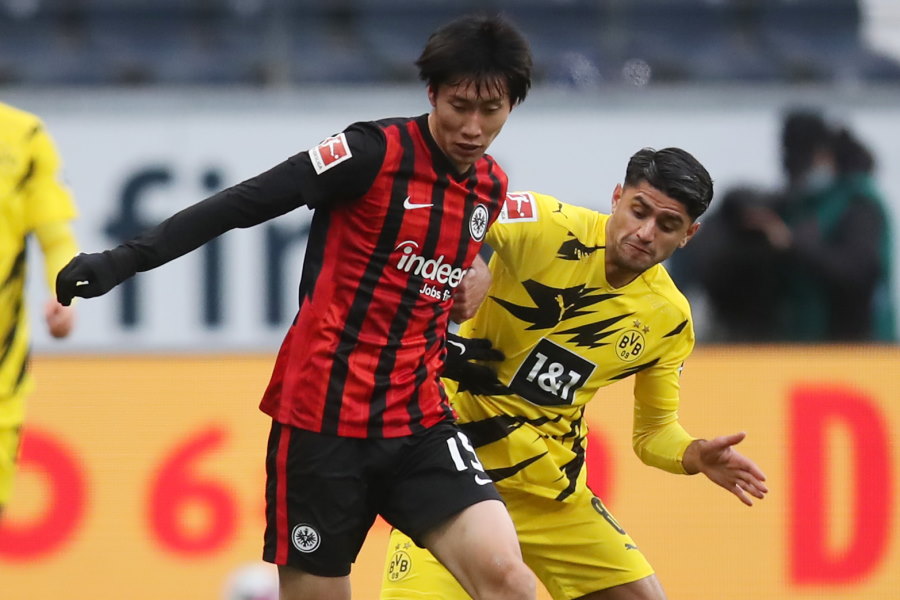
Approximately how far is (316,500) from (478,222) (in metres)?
0.86

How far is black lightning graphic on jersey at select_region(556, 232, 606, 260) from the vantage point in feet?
14.1

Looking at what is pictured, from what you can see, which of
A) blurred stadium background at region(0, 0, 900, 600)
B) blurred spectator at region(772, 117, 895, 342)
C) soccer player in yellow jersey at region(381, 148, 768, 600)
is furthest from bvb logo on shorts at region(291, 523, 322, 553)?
blurred spectator at region(772, 117, 895, 342)

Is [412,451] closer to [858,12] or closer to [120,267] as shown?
[120,267]

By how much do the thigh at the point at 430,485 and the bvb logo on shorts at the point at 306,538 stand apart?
0.21 m

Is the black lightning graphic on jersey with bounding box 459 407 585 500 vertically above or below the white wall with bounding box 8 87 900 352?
below

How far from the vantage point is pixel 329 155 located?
3451 millimetres

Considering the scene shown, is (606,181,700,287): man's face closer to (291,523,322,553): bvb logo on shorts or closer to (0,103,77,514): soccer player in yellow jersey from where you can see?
(291,523,322,553): bvb logo on shorts

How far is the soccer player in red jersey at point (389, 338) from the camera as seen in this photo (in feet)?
11.5

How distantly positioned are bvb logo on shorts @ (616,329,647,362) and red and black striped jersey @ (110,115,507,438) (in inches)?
33.1

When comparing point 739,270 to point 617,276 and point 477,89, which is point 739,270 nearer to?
point 617,276

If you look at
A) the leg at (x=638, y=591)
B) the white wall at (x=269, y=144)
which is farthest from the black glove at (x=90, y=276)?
the white wall at (x=269, y=144)

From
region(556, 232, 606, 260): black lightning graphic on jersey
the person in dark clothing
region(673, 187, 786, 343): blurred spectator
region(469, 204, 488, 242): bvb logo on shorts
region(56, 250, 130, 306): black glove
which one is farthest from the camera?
region(673, 187, 786, 343): blurred spectator

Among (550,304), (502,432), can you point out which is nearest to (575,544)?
(502,432)

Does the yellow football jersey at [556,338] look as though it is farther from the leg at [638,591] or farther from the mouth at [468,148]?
the mouth at [468,148]
